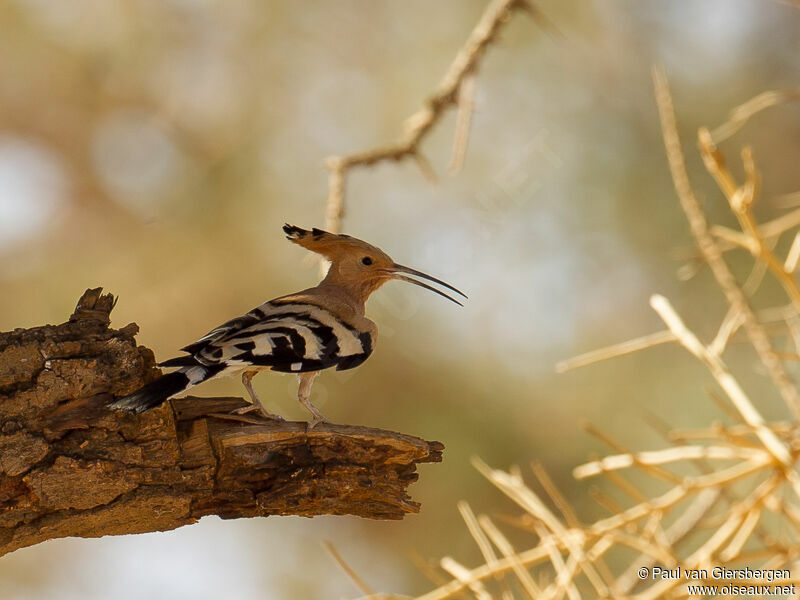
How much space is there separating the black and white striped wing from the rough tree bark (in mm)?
110

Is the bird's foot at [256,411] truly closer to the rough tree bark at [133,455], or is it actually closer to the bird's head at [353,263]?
the rough tree bark at [133,455]

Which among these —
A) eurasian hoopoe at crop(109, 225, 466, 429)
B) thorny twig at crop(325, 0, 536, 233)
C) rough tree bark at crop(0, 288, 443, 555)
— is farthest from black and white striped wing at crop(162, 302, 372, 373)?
thorny twig at crop(325, 0, 536, 233)

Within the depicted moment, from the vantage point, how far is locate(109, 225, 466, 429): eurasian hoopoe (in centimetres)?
138

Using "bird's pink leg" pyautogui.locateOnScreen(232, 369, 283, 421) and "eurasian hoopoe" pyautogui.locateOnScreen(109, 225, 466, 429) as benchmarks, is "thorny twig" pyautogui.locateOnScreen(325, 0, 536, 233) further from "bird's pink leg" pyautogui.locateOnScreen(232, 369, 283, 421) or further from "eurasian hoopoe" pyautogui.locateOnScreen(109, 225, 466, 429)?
"bird's pink leg" pyautogui.locateOnScreen(232, 369, 283, 421)

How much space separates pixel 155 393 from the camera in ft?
4.46

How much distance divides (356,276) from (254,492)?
0.51m

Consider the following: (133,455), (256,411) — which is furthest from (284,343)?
(133,455)

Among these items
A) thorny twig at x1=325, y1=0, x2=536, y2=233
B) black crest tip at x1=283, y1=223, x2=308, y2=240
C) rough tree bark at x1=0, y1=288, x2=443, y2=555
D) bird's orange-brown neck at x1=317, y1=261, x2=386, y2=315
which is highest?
thorny twig at x1=325, y1=0, x2=536, y2=233

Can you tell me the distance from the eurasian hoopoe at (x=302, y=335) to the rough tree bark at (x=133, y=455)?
0.06m

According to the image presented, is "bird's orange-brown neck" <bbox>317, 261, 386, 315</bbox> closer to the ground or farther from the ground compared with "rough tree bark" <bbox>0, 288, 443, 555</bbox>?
farther from the ground

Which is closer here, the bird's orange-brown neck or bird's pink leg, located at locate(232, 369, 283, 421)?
bird's pink leg, located at locate(232, 369, 283, 421)

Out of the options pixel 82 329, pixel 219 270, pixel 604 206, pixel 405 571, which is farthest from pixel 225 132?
pixel 82 329

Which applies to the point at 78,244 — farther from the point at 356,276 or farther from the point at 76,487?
the point at 76,487

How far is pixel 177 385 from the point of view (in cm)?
135
